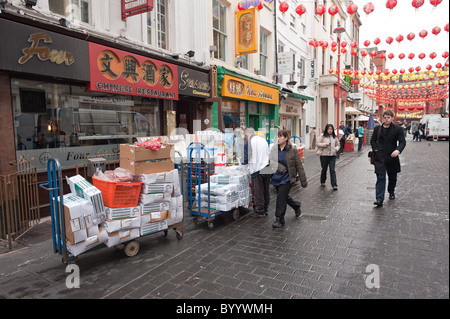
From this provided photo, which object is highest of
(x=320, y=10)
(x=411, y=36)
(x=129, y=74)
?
(x=320, y=10)

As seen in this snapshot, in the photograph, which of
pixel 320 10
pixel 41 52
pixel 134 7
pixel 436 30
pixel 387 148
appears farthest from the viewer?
pixel 436 30

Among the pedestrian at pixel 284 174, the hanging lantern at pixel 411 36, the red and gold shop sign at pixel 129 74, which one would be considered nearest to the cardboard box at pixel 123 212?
the pedestrian at pixel 284 174

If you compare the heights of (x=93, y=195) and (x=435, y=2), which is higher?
(x=435, y=2)

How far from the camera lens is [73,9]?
6992 millimetres

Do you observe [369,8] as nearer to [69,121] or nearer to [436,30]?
[436,30]

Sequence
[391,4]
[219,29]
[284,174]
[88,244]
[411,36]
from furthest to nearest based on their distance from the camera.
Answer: [411,36], [219,29], [391,4], [284,174], [88,244]

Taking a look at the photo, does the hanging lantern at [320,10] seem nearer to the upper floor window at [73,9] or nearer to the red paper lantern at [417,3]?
the red paper lantern at [417,3]

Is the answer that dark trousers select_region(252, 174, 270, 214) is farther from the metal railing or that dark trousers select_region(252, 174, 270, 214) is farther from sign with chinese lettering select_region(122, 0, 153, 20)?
sign with chinese lettering select_region(122, 0, 153, 20)

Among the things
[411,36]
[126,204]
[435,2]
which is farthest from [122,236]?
[411,36]

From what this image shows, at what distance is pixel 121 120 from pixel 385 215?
6906 millimetres

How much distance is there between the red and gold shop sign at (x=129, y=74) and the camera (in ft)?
22.8

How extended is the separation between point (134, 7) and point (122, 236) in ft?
19.2

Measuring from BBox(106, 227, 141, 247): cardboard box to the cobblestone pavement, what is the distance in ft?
0.97

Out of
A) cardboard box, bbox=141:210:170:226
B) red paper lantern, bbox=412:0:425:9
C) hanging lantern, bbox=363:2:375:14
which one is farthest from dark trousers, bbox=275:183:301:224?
hanging lantern, bbox=363:2:375:14
